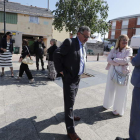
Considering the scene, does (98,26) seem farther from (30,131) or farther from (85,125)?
(30,131)

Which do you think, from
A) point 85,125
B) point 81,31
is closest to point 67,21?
point 81,31

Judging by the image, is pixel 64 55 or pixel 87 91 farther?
pixel 87 91

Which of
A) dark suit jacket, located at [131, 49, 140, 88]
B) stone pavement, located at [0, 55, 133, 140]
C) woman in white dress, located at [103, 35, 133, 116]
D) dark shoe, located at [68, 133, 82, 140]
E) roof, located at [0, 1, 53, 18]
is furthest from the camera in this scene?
roof, located at [0, 1, 53, 18]

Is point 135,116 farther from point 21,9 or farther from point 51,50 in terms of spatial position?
point 21,9

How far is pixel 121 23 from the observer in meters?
39.2

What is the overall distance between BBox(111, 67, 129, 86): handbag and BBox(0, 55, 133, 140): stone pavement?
80cm

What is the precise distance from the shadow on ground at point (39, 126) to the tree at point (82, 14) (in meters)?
4.59

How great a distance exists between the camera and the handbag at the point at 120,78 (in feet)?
9.75

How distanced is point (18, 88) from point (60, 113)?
7.14 ft

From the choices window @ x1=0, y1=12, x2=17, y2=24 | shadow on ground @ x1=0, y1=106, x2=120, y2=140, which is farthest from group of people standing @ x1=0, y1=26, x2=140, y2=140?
window @ x1=0, y1=12, x2=17, y2=24

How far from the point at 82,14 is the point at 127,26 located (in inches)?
1414

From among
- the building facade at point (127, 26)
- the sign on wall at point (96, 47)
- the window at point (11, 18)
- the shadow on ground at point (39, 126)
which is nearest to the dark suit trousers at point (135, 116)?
the shadow on ground at point (39, 126)

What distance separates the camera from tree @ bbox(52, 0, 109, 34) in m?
6.27

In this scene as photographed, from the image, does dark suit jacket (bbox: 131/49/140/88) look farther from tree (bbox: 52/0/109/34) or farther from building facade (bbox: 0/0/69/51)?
building facade (bbox: 0/0/69/51)
